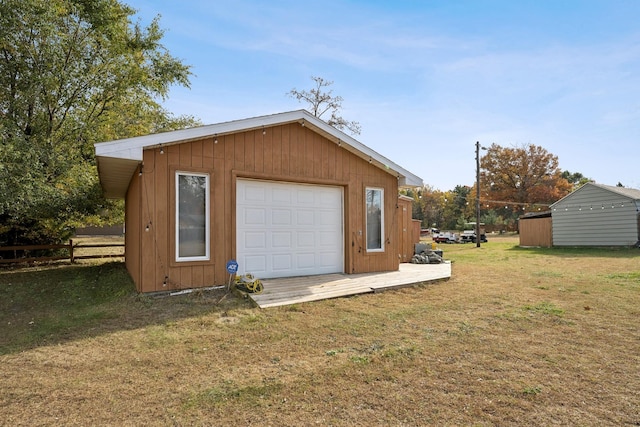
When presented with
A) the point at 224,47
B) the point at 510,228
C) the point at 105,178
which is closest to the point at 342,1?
the point at 224,47

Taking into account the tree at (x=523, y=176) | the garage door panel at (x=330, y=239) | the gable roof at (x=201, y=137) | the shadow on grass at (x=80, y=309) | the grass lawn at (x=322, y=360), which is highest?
the tree at (x=523, y=176)

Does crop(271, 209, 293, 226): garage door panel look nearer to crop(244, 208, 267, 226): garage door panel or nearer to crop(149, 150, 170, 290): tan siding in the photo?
crop(244, 208, 267, 226): garage door panel

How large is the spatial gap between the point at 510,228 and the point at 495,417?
49.4 meters

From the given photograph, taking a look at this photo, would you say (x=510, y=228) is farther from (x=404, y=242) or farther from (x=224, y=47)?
(x=224, y=47)

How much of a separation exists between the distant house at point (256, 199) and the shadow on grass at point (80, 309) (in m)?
0.48

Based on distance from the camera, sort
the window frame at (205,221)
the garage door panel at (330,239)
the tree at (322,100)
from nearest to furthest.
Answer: the window frame at (205,221)
the garage door panel at (330,239)
the tree at (322,100)

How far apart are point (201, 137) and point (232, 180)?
0.97m

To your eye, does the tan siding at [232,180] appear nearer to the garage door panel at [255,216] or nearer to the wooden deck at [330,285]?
the garage door panel at [255,216]

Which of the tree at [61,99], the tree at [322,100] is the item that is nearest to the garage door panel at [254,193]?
the tree at [61,99]

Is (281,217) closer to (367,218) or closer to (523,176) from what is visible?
(367,218)

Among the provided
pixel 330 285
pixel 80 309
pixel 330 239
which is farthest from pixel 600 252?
pixel 80 309

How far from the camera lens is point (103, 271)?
9.94 metres

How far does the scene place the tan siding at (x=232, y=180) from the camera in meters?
5.87

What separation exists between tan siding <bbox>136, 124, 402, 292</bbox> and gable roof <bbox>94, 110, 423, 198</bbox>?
0.20 meters
